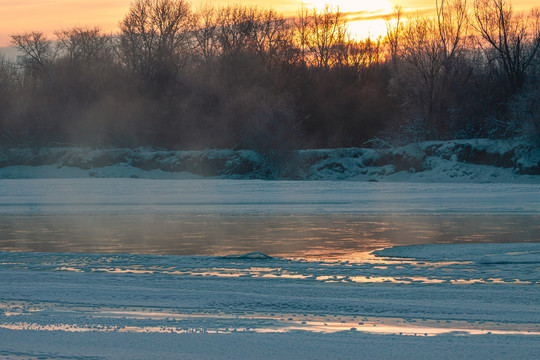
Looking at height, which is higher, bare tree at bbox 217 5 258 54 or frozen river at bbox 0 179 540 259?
bare tree at bbox 217 5 258 54

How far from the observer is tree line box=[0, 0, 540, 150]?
47719mm

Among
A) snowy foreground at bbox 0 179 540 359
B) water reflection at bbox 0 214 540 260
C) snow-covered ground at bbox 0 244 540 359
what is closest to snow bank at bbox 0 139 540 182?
water reflection at bbox 0 214 540 260

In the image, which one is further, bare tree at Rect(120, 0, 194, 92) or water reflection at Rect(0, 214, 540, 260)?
bare tree at Rect(120, 0, 194, 92)

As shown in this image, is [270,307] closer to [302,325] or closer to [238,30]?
[302,325]

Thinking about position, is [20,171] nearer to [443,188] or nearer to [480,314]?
[443,188]

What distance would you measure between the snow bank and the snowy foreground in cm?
3004

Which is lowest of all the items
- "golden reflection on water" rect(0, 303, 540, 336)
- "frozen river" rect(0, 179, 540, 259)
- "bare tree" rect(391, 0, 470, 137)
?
"frozen river" rect(0, 179, 540, 259)

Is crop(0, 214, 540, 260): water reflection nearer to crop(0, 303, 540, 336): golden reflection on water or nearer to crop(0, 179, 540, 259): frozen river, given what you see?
crop(0, 179, 540, 259): frozen river

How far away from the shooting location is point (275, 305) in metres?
Result: 7.20

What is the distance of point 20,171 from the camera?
50656 millimetres

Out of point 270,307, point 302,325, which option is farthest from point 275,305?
point 302,325

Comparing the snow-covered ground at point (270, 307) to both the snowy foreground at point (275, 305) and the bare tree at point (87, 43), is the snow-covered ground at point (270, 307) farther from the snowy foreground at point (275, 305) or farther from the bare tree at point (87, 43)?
the bare tree at point (87, 43)

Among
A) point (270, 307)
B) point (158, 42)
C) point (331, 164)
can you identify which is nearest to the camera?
point (270, 307)

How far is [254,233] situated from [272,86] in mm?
42853
